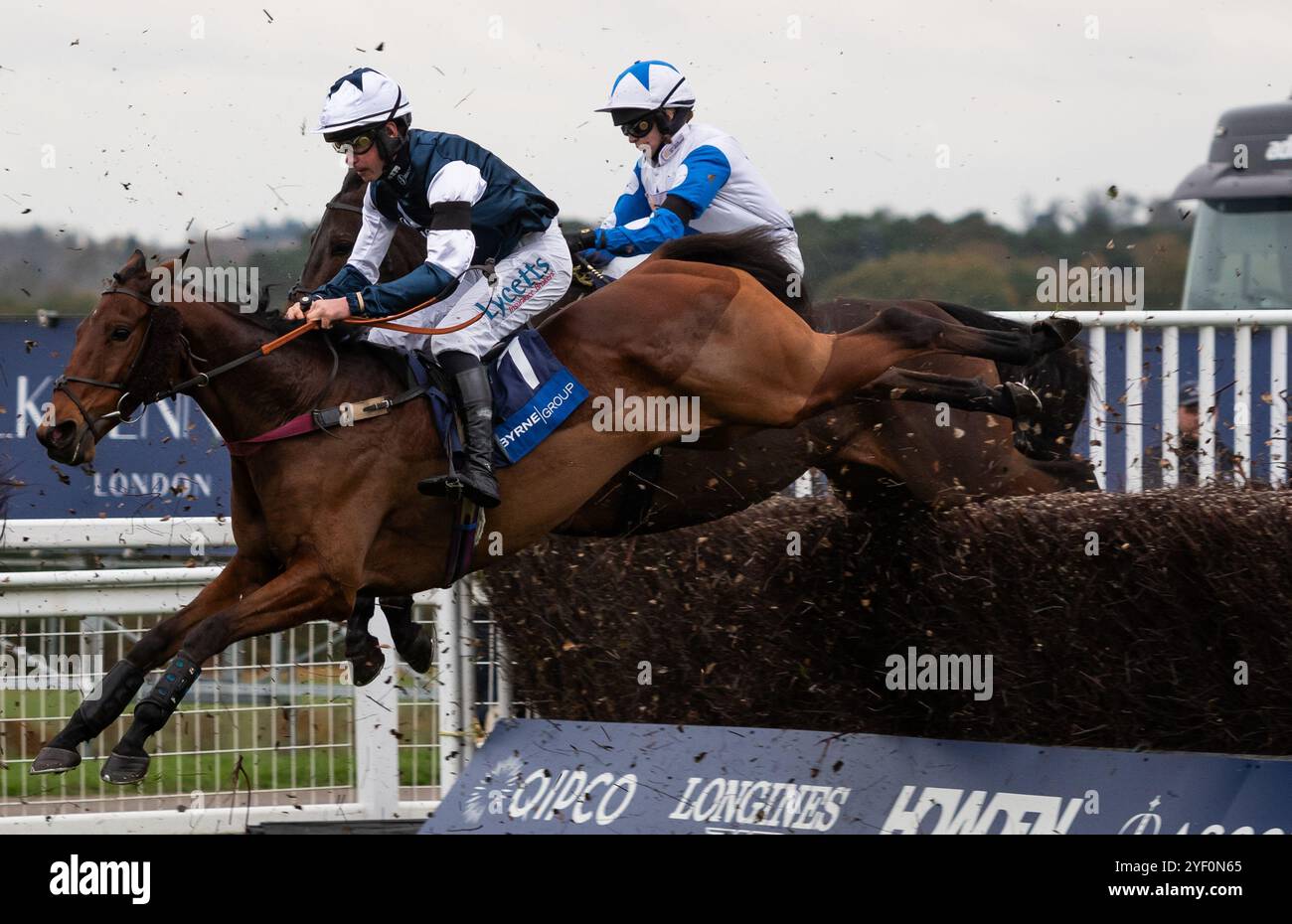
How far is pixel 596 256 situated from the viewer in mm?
5348

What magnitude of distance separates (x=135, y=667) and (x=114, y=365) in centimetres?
83

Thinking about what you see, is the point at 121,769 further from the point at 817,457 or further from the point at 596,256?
the point at 817,457

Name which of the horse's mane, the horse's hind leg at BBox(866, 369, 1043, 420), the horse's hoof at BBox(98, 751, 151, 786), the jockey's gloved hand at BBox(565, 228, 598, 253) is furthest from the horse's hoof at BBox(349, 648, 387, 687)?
the horse's hind leg at BBox(866, 369, 1043, 420)

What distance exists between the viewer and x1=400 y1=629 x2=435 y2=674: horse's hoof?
5137 mm

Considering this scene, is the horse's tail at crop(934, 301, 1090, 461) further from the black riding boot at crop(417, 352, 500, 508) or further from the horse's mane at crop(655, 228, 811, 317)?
the black riding boot at crop(417, 352, 500, 508)

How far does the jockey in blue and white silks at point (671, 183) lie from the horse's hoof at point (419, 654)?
139 cm

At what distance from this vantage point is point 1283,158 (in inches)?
539

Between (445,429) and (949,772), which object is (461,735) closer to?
(445,429)

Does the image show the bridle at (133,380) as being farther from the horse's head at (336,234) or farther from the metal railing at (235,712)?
the metal railing at (235,712)

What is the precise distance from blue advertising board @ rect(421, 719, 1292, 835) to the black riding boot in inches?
34.1

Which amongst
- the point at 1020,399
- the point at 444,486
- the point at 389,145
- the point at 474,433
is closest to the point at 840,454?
the point at 1020,399

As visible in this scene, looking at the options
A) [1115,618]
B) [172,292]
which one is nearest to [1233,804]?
[1115,618]

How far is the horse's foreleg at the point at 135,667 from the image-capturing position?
13.8ft
